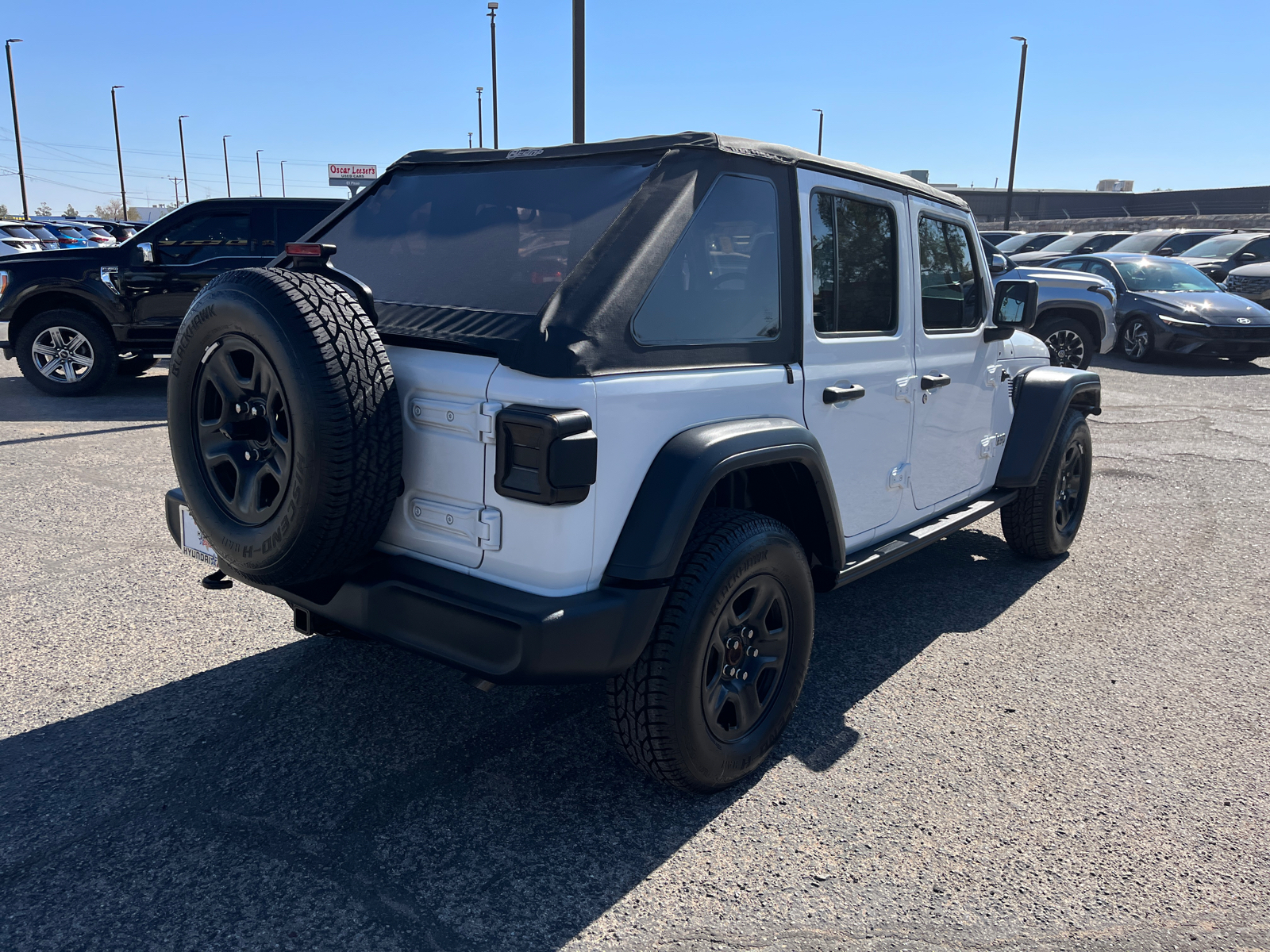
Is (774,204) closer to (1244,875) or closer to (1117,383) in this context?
(1244,875)

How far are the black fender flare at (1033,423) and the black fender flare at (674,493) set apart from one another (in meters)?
2.41

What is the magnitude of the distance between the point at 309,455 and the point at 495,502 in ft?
1.55

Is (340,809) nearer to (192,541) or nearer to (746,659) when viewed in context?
(192,541)

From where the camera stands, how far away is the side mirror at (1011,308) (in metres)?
4.31

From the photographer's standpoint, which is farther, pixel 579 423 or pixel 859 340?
pixel 859 340

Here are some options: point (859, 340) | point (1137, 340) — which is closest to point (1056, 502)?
point (859, 340)

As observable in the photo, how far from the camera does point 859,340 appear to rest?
11.0 feet

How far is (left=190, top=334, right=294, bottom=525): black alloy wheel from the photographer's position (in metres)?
2.47

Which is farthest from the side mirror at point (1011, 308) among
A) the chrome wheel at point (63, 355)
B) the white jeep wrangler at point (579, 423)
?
the chrome wheel at point (63, 355)

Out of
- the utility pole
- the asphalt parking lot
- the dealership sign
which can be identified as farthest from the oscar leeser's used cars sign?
the asphalt parking lot

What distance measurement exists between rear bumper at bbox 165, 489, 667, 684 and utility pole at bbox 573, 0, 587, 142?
851 cm

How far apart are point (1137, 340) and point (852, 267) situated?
483 inches

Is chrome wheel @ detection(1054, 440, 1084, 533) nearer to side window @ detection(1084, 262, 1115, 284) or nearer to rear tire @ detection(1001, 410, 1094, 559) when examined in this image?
rear tire @ detection(1001, 410, 1094, 559)

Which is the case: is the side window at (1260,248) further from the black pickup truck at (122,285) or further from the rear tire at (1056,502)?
the black pickup truck at (122,285)
